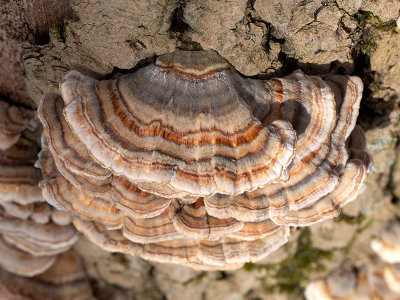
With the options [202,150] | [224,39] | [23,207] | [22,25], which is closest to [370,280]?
[202,150]

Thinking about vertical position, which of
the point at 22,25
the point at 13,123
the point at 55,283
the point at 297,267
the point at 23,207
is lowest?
the point at 55,283

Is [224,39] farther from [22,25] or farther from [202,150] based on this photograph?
[22,25]

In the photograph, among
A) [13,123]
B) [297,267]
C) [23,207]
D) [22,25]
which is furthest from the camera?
[297,267]

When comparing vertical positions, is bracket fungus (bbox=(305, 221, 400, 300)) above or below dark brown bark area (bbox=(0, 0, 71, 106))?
below

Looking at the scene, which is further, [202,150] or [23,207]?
[23,207]

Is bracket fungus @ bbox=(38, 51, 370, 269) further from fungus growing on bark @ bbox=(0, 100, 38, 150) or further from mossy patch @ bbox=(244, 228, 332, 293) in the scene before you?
mossy patch @ bbox=(244, 228, 332, 293)

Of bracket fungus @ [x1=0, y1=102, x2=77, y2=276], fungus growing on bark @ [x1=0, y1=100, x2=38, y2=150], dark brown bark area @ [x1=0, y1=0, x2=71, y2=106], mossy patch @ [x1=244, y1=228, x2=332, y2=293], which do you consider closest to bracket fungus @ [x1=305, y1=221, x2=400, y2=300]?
mossy patch @ [x1=244, y1=228, x2=332, y2=293]
